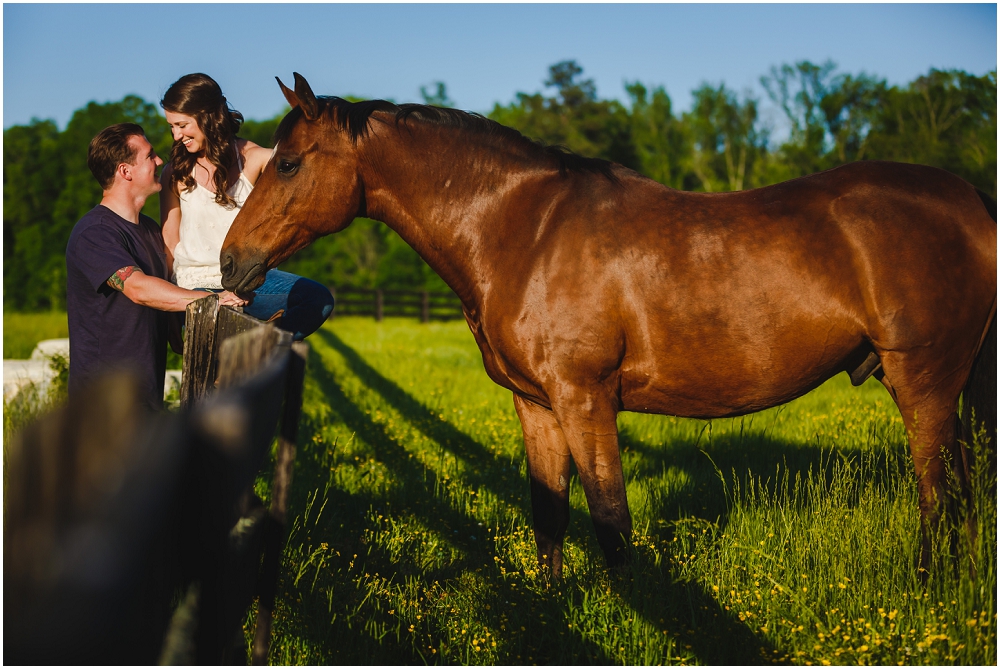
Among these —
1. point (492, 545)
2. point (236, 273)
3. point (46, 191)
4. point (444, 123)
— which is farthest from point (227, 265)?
point (46, 191)

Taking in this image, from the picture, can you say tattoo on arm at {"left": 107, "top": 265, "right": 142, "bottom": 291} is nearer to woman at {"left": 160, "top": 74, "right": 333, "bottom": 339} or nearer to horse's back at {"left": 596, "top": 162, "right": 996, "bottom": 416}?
woman at {"left": 160, "top": 74, "right": 333, "bottom": 339}

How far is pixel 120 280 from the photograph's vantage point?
3127mm

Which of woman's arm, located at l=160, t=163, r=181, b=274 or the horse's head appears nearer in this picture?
the horse's head

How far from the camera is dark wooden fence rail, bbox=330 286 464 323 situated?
3052 cm

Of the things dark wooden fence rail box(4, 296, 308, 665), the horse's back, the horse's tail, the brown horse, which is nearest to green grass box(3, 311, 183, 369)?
the brown horse

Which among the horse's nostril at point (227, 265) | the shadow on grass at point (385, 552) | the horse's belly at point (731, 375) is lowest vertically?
the shadow on grass at point (385, 552)

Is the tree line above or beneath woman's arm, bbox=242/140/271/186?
above

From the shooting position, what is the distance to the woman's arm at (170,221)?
3625 mm

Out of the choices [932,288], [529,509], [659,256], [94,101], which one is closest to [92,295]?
[659,256]

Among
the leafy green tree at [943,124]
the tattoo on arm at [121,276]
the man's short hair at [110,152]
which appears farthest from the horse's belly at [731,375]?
the leafy green tree at [943,124]

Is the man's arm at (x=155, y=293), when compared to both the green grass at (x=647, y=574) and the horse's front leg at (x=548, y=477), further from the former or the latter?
the horse's front leg at (x=548, y=477)

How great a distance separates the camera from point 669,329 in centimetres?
329

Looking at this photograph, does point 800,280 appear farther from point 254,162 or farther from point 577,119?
point 577,119

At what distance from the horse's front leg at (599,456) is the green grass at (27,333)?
486 inches
